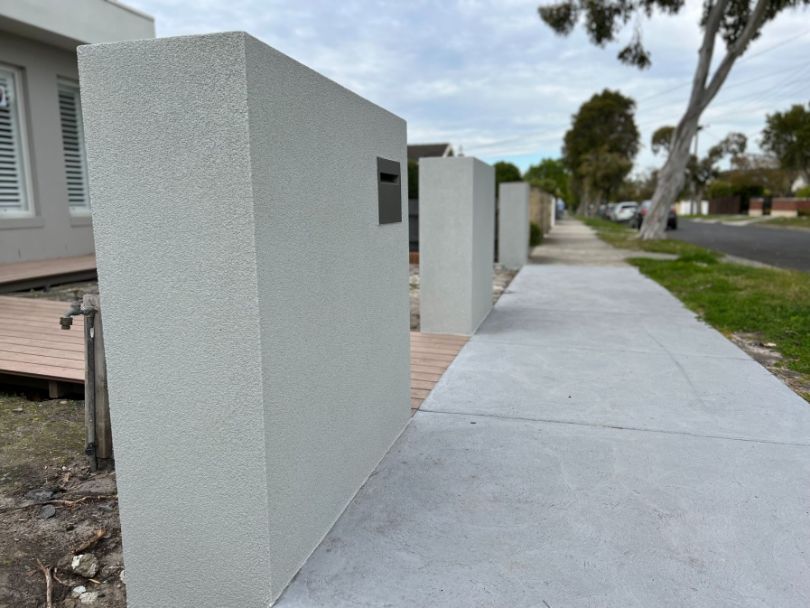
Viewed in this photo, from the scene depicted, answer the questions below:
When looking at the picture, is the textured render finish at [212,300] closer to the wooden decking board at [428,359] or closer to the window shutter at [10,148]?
the wooden decking board at [428,359]

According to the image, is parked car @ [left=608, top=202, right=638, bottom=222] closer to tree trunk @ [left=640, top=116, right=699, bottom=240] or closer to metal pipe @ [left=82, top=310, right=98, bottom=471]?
tree trunk @ [left=640, top=116, right=699, bottom=240]

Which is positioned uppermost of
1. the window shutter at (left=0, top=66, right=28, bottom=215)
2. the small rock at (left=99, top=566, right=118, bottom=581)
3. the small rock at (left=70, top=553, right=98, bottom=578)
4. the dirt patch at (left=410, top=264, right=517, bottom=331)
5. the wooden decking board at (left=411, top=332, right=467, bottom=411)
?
the window shutter at (left=0, top=66, right=28, bottom=215)

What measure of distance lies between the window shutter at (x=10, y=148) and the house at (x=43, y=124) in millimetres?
14

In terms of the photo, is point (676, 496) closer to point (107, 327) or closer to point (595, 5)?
point (107, 327)

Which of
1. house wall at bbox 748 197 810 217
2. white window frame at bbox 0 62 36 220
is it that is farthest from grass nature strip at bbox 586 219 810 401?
house wall at bbox 748 197 810 217

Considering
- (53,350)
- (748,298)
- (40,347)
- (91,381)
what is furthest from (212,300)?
(748,298)

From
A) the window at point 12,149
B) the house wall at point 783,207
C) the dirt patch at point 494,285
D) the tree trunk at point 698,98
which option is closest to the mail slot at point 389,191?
the dirt patch at point 494,285

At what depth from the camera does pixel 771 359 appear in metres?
5.34

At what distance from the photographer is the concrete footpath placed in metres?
2.22

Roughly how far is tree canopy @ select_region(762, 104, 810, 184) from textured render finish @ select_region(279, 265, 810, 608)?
60591 millimetres

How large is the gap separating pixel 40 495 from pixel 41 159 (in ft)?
29.5

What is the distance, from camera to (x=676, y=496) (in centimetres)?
286

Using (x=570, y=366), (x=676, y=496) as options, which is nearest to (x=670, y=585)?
(x=676, y=496)

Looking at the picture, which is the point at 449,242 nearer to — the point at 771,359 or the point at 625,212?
the point at 771,359
